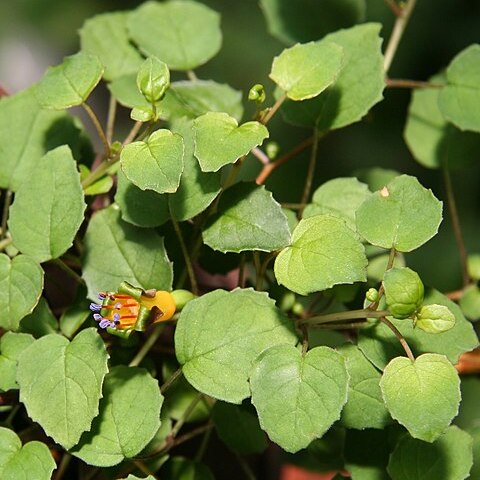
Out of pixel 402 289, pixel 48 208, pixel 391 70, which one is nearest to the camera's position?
pixel 402 289

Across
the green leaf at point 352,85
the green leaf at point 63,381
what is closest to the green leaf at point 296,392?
the green leaf at point 63,381

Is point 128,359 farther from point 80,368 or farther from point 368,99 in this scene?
point 368,99

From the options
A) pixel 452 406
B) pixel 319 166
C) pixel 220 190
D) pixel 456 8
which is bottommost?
pixel 319 166

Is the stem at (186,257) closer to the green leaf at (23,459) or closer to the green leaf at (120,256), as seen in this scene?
the green leaf at (120,256)

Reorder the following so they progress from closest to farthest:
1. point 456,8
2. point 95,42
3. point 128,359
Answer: point 128,359 → point 95,42 → point 456,8

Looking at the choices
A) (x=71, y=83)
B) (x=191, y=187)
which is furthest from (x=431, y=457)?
(x=71, y=83)

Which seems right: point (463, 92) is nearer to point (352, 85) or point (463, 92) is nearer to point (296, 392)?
point (352, 85)

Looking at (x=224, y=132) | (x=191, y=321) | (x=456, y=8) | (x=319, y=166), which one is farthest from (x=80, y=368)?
(x=456, y=8)

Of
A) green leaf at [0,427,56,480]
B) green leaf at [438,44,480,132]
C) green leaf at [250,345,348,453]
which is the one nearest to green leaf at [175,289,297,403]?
green leaf at [250,345,348,453]
